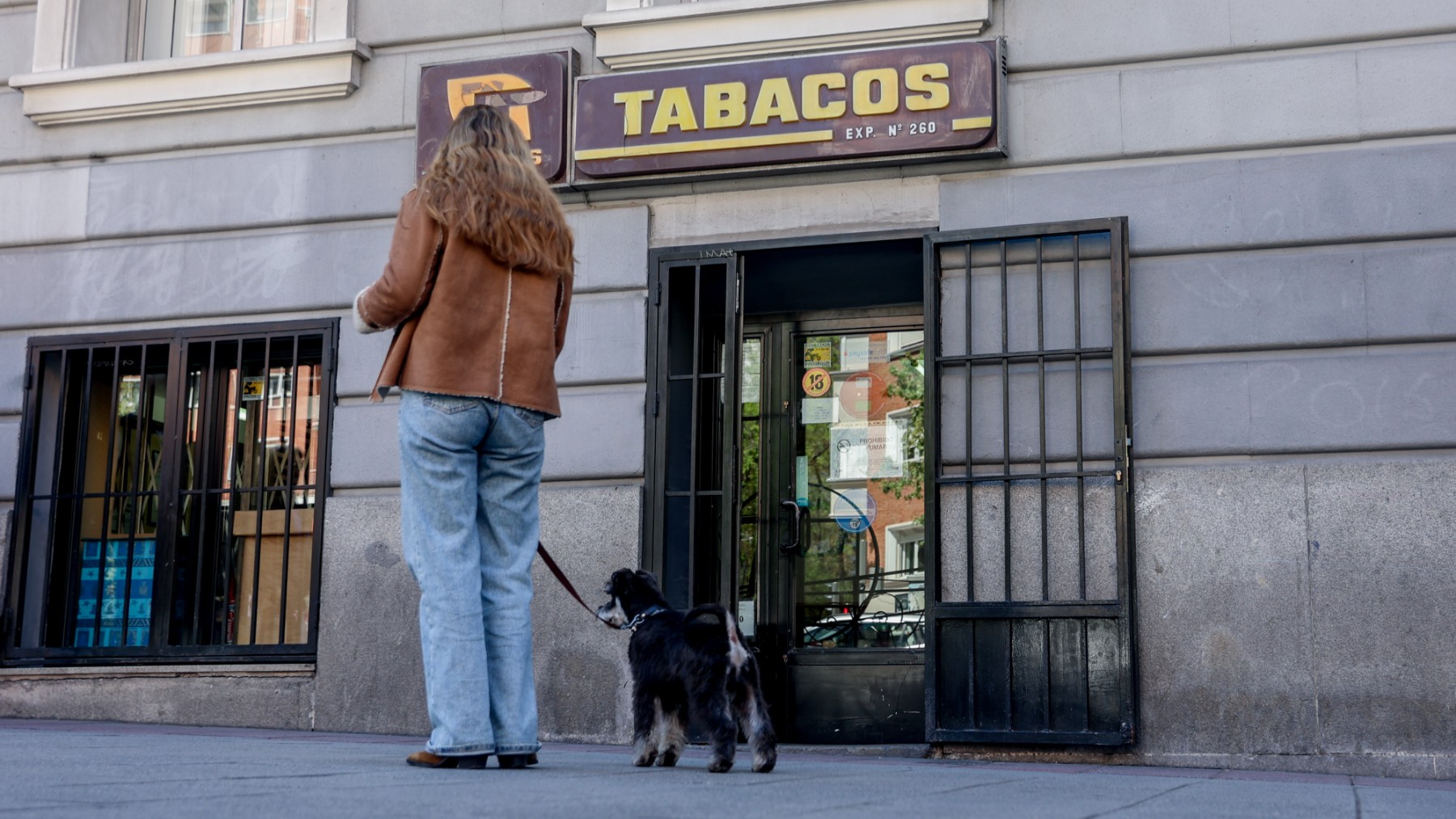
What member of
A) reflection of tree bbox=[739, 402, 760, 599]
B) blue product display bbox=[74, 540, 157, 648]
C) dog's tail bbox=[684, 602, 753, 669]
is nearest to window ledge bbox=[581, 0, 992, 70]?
reflection of tree bbox=[739, 402, 760, 599]

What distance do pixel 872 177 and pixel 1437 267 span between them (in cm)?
281

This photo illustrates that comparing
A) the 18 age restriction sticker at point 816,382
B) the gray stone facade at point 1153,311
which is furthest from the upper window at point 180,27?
the 18 age restriction sticker at point 816,382

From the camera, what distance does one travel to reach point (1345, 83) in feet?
25.3

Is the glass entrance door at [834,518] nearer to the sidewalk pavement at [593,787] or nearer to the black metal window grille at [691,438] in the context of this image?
the black metal window grille at [691,438]

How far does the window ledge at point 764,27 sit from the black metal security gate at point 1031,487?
115 centimetres

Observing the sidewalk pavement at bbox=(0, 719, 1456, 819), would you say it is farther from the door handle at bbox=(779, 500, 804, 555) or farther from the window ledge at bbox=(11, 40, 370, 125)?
the window ledge at bbox=(11, 40, 370, 125)

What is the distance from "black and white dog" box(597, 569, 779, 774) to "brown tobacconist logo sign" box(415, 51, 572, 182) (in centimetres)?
359

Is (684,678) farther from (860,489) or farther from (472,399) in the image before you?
(860,489)

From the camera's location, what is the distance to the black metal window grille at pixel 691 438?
8445mm

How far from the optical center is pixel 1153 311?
25.5 feet

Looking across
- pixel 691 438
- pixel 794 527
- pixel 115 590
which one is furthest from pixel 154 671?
pixel 794 527

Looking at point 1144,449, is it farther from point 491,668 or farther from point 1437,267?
point 491,668

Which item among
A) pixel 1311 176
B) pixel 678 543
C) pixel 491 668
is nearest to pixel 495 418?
pixel 491 668

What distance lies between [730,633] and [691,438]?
3.33 m
